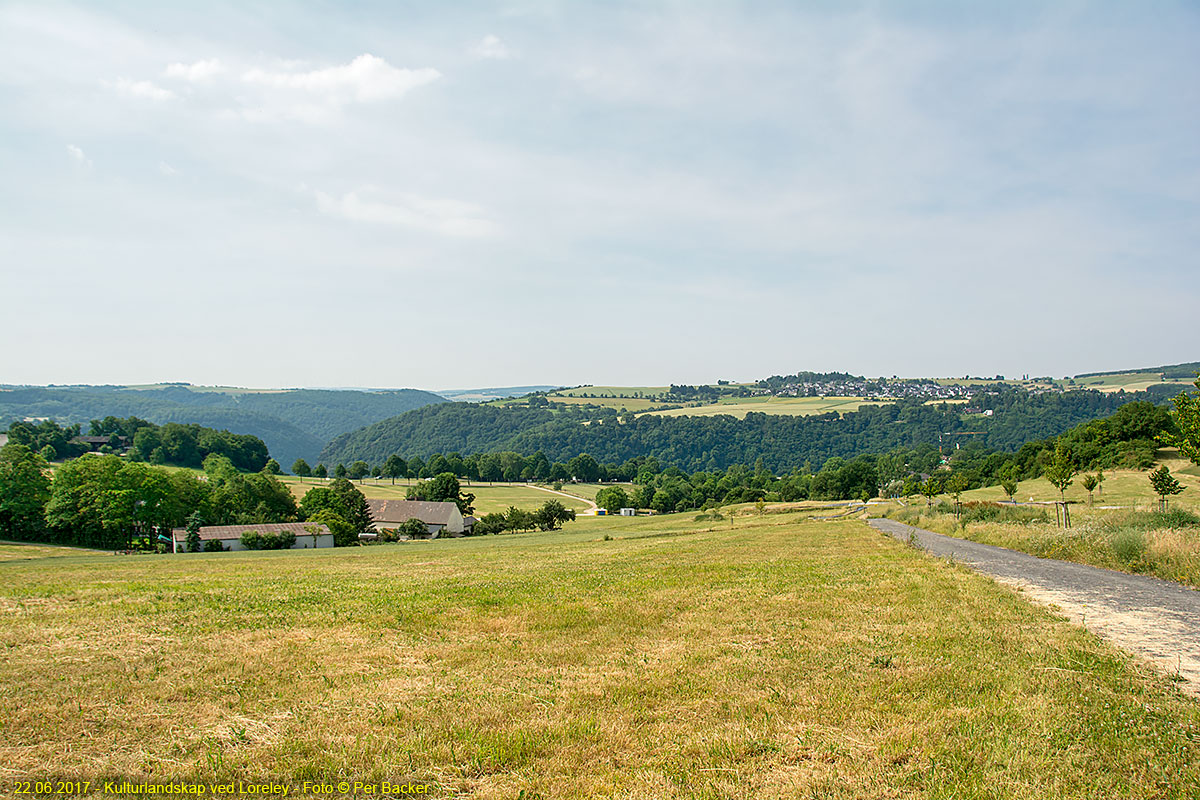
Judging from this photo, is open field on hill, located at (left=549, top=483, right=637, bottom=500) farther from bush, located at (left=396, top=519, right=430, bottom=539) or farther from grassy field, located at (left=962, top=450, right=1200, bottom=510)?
grassy field, located at (left=962, top=450, right=1200, bottom=510)

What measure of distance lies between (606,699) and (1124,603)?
10.7 meters

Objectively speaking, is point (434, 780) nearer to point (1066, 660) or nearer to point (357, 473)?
point (1066, 660)

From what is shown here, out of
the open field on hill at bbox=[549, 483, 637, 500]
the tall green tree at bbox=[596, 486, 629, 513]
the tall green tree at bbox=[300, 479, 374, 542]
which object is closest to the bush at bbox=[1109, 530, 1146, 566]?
the tall green tree at bbox=[300, 479, 374, 542]

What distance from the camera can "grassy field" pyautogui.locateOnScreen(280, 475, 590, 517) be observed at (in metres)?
110

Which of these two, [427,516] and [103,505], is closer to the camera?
[103,505]

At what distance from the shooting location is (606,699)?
6.48m

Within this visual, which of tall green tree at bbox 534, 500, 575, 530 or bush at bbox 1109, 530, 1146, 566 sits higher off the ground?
bush at bbox 1109, 530, 1146, 566

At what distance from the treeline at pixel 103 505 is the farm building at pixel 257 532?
154 cm

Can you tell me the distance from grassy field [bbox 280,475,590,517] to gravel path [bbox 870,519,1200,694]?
9206 centimetres

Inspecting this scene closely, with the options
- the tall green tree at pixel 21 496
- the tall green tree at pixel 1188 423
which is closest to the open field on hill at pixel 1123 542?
the tall green tree at pixel 1188 423

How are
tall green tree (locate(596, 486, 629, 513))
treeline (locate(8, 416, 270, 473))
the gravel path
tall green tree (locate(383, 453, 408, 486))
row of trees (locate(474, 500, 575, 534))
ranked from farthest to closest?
1. tall green tree (locate(383, 453, 408, 486))
2. treeline (locate(8, 416, 270, 473))
3. tall green tree (locate(596, 486, 629, 513))
4. row of trees (locate(474, 500, 575, 534))
5. the gravel path

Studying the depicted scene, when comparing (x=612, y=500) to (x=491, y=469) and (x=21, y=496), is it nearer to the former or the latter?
(x=491, y=469)

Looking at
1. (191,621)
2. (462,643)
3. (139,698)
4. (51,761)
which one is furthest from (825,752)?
(191,621)

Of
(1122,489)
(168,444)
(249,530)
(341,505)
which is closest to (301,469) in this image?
(168,444)
